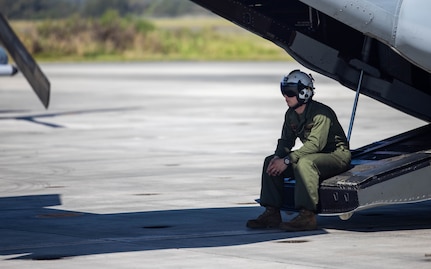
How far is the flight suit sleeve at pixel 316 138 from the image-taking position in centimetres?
1094

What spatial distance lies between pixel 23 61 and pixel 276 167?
35.6 ft

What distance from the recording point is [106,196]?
13.6m

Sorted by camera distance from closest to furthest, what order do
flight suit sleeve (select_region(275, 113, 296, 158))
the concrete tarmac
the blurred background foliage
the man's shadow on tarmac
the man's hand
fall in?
the concrete tarmac → the man's shadow on tarmac → the man's hand → flight suit sleeve (select_region(275, 113, 296, 158)) → the blurred background foliage

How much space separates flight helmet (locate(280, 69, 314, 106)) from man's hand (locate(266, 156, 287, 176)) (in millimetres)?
653

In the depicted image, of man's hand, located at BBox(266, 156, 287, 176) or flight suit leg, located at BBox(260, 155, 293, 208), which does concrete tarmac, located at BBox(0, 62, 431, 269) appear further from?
man's hand, located at BBox(266, 156, 287, 176)

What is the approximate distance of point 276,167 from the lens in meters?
10.9

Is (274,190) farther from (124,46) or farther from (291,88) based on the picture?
(124,46)

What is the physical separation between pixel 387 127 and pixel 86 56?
50830 millimetres

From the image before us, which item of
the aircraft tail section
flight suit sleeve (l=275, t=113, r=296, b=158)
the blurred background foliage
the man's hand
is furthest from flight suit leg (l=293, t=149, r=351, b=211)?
the blurred background foliage

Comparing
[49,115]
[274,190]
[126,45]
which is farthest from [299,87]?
[126,45]

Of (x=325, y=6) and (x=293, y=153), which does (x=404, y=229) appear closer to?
(x=293, y=153)

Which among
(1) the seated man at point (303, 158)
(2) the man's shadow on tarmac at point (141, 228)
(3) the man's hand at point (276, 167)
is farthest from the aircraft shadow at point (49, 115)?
(3) the man's hand at point (276, 167)

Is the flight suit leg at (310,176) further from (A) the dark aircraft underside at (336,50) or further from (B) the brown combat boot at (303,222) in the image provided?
(A) the dark aircraft underside at (336,50)

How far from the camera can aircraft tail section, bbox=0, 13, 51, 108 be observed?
20672 millimetres
